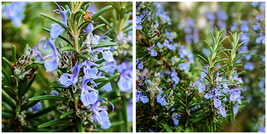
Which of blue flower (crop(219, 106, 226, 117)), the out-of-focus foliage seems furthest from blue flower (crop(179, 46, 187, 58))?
blue flower (crop(219, 106, 226, 117))

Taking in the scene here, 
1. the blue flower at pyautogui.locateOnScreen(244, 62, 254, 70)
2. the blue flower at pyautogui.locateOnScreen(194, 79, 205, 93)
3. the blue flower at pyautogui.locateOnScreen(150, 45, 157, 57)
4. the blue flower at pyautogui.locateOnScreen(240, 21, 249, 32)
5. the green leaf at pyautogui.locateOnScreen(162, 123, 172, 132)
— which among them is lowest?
the green leaf at pyautogui.locateOnScreen(162, 123, 172, 132)

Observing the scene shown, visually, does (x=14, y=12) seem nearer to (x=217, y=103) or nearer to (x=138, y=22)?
(x=138, y=22)

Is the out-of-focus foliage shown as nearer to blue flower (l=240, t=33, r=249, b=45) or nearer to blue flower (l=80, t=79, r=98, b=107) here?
blue flower (l=240, t=33, r=249, b=45)

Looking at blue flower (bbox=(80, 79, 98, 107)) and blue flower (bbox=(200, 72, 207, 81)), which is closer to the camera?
blue flower (bbox=(80, 79, 98, 107))

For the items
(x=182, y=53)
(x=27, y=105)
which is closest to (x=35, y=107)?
(x=27, y=105)

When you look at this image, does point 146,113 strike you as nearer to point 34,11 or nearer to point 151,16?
point 151,16

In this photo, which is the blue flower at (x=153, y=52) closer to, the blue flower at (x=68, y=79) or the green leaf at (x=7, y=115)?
the blue flower at (x=68, y=79)

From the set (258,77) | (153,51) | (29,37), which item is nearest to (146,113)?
(153,51)
